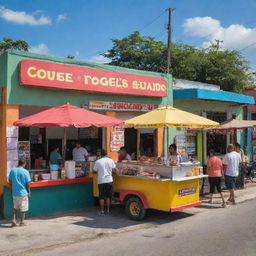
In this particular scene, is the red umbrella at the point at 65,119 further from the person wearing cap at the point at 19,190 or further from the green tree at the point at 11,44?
the green tree at the point at 11,44

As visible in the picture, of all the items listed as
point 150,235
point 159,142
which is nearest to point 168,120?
point 150,235

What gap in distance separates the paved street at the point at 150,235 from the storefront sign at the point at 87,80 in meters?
3.83

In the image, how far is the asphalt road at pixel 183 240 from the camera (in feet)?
20.7

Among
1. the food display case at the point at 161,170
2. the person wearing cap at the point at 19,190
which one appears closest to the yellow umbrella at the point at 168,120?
the food display case at the point at 161,170

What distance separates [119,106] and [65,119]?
3.23 meters

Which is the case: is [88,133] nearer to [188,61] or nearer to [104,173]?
[104,173]

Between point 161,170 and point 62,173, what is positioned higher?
point 161,170

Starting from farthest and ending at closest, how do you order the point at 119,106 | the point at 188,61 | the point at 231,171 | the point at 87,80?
the point at 188,61
the point at 119,106
the point at 87,80
the point at 231,171

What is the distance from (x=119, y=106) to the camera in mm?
12023

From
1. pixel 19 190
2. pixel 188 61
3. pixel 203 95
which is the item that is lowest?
pixel 19 190

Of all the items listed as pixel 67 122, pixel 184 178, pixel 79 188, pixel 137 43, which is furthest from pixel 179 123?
pixel 137 43

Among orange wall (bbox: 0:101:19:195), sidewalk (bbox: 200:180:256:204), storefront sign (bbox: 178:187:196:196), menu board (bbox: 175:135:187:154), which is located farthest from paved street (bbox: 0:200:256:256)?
menu board (bbox: 175:135:187:154)

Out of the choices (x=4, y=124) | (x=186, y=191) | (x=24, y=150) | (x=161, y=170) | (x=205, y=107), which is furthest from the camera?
(x=205, y=107)

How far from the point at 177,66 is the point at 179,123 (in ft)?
66.4
